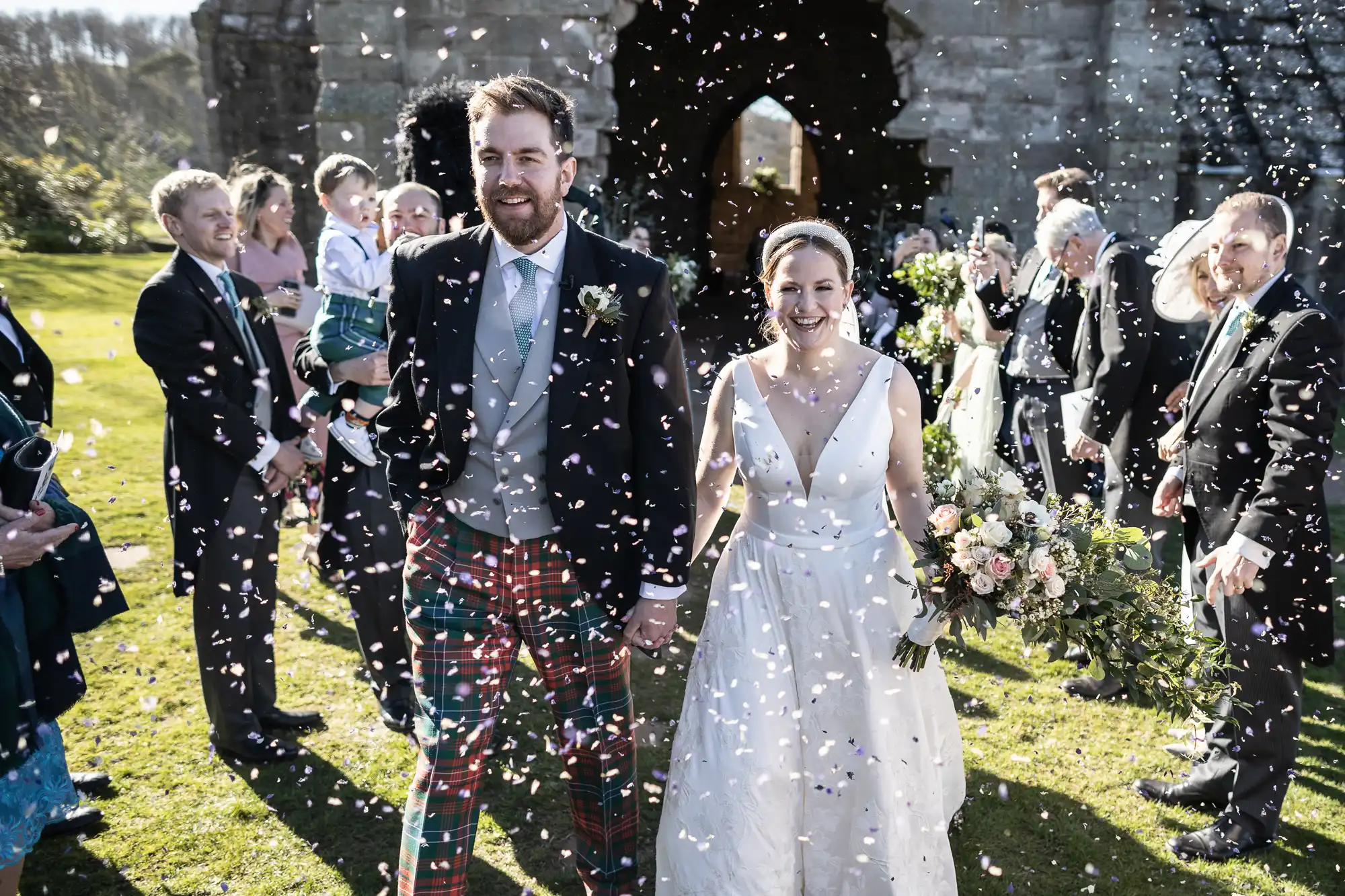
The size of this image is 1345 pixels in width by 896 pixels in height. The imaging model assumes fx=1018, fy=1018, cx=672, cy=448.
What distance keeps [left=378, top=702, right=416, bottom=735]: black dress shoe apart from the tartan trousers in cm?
164

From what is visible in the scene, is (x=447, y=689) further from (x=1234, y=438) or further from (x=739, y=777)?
(x=1234, y=438)

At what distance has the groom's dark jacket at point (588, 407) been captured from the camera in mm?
2797

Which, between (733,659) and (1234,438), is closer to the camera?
(733,659)

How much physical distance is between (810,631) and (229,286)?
274 centimetres

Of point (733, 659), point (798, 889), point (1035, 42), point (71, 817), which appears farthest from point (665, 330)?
point (1035, 42)

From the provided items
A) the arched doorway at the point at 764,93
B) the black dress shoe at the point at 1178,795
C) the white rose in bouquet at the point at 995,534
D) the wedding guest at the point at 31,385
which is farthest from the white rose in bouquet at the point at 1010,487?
the arched doorway at the point at 764,93

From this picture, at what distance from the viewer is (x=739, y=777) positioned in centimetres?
310

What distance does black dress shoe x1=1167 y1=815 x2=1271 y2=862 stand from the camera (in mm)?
3658

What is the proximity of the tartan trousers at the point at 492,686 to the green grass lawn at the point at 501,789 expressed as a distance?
665 millimetres

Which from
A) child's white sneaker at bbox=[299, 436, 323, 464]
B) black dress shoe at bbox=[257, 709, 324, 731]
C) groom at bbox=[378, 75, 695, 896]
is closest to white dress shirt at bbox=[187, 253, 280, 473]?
child's white sneaker at bbox=[299, 436, 323, 464]

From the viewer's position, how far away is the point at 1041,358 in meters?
5.68

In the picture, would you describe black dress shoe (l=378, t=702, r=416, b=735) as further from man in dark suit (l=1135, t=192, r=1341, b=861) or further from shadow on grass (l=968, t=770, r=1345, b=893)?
man in dark suit (l=1135, t=192, r=1341, b=861)

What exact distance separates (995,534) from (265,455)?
2855 mm

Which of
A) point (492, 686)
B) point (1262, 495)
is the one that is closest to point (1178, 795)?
point (1262, 495)
